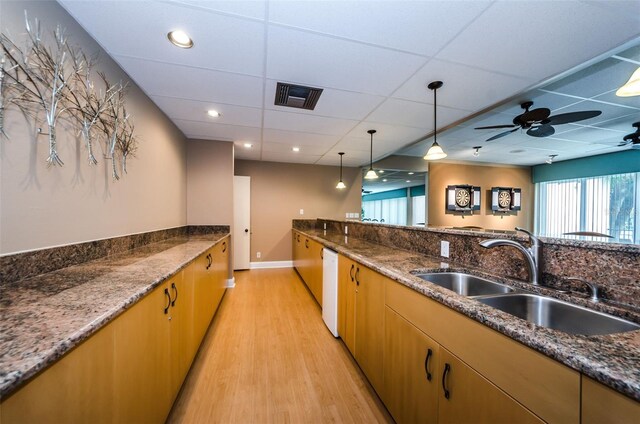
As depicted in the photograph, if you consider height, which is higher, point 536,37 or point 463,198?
point 536,37

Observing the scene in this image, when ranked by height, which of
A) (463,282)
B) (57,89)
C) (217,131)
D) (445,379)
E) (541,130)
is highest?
(217,131)

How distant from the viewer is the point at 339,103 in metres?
2.59

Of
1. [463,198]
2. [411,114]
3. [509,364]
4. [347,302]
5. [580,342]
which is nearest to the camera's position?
[580,342]

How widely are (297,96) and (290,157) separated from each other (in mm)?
2684

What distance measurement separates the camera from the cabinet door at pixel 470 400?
0.74 m

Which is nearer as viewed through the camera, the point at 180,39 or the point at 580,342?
the point at 580,342

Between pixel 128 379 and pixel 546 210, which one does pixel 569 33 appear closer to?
pixel 128 379

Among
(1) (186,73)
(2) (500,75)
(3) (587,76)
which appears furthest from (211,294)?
(3) (587,76)

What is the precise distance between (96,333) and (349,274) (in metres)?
1.61

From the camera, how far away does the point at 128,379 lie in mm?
960

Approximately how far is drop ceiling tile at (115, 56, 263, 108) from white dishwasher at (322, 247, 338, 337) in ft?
5.93

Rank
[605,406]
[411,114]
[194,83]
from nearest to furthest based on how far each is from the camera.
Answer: [605,406] < [194,83] < [411,114]

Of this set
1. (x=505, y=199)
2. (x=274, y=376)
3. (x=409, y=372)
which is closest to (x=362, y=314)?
(x=409, y=372)

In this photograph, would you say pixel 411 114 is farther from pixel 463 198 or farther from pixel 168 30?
pixel 463 198
